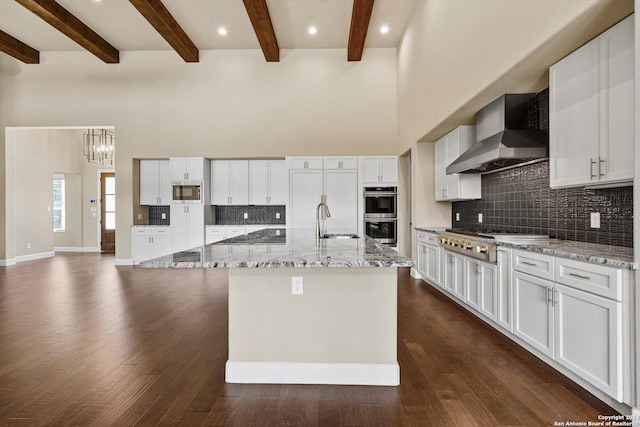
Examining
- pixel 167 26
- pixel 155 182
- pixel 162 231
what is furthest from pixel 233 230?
pixel 167 26

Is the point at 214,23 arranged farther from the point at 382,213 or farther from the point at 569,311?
the point at 569,311

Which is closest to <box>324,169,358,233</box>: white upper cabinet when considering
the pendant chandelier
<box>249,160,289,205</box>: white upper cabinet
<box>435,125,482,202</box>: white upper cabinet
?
<box>249,160,289,205</box>: white upper cabinet

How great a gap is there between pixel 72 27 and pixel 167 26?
159 centimetres

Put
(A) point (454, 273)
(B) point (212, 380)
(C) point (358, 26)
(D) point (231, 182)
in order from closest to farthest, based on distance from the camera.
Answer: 1. (B) point (212, 380)
2. (A) point (454, 273)
3. (C) point (358, 26)
4. (D) point (231, 182)

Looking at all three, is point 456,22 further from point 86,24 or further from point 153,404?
point 86,24

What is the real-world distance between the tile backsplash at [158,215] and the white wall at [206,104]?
58 centimetres

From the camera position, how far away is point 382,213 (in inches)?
279

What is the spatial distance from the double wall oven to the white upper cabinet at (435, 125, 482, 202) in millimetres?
1934

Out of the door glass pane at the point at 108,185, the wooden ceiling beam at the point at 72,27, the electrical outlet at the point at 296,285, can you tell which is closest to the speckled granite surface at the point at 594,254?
the electrical outlet at the point at 296,285

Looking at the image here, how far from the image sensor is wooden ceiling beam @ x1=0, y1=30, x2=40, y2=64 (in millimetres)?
6477

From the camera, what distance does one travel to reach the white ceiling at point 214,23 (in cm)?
564

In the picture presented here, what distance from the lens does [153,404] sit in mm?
2055

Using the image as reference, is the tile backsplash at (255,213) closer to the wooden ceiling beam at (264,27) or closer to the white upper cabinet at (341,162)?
the white upper cabinet at (341,162)

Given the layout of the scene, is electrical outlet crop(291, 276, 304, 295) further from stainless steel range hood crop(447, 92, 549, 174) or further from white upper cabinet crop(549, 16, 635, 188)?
stainless steel range hood crop(447, 92, 549, 174)
